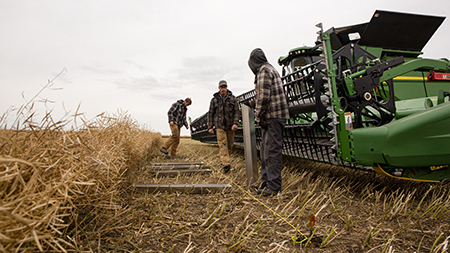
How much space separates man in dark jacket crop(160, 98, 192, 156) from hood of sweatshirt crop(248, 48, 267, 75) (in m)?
4.83

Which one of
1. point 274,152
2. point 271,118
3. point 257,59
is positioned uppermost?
point 257,59

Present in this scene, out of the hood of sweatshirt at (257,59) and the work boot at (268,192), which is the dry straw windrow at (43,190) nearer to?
the work boot at (268,192)

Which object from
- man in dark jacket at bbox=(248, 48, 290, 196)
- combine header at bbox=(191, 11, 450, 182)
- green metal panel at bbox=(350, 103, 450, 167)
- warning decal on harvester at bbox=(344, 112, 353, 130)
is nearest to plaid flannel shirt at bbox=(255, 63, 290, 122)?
man in dark jacket at bbox=(248, 48, 290, 196)

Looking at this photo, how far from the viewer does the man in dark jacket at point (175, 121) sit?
804cm

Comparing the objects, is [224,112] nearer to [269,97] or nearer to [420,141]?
[269,97]

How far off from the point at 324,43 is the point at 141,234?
3.09m

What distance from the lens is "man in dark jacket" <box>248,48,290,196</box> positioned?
11.1 ft

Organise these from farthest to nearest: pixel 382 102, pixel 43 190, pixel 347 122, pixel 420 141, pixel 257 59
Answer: pixel 382 102 → pixel 257 59 → pixel 347 122 → pixel 420 141 → pixel 43 190

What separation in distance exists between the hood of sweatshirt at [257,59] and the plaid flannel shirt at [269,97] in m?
0.18

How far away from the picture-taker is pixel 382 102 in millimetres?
3768

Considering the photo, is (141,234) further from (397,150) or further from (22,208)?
(397,150)

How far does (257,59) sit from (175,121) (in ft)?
16.2

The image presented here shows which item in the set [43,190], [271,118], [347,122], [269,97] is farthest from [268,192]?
[43,190]

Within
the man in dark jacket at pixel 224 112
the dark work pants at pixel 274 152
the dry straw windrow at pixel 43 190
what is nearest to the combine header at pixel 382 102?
the dark work pants at pixel 274 152
